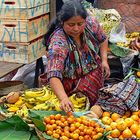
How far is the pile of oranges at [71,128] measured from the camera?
2.77 m

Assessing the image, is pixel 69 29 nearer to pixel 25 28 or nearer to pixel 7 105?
pixel 7 105

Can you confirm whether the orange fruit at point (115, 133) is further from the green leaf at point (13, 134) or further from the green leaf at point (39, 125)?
the green leaf at point (13, 134)

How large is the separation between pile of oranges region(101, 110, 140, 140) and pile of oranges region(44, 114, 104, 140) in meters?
0.15

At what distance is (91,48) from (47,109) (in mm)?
833

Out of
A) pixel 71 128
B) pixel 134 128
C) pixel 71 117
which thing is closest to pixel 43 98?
pixel 71 117

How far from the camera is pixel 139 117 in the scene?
3309 millimetres

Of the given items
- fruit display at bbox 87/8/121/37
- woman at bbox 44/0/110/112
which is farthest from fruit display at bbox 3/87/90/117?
fruit display at bbox 87/8/121/37

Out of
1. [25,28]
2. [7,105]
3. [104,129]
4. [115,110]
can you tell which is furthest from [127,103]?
[25,28]

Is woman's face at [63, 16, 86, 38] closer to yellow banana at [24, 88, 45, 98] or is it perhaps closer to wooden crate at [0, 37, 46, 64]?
yellow banana at [24, 88, 45, 98]

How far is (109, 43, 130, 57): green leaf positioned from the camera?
4.86 metres

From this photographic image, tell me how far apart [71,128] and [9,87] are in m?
1.88

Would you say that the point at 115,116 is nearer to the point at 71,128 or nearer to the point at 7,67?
the point at 71,128

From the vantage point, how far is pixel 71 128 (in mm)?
2816

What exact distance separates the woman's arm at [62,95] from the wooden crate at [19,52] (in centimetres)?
170
